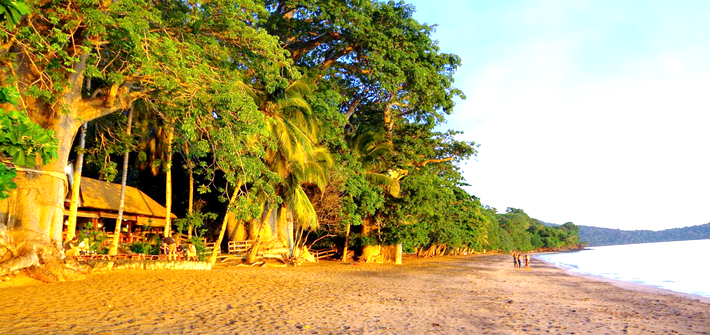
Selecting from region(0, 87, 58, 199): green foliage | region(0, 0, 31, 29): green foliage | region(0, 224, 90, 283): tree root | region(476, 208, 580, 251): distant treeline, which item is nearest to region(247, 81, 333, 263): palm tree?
region(0, 224, 90, 283): tree root

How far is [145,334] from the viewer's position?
17.3 ft

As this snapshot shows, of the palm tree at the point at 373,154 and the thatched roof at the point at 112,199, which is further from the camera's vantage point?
the palm tree at the point at 373,154

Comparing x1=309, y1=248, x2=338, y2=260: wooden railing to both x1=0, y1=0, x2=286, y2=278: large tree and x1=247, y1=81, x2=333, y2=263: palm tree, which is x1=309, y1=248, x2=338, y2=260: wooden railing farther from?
x1=0, y1=0, x2=286, y2=278: large tree

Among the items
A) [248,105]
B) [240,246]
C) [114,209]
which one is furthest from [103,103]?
[240,246]

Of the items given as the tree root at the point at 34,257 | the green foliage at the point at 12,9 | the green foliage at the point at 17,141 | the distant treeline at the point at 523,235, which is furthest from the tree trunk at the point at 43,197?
the distant treeline at the point at 523,235

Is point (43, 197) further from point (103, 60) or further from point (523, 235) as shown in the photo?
point (523, 235)

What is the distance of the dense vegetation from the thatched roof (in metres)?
0.63

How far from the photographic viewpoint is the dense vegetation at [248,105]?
336 inches

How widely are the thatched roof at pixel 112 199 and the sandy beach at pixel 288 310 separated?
569cm

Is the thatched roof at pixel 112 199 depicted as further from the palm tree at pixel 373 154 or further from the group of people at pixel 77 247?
the palm tree at pixel 373 154

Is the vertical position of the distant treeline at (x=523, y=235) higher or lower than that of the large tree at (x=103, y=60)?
lower

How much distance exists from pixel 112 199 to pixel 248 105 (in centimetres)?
958

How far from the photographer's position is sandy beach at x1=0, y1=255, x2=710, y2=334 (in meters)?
5.95

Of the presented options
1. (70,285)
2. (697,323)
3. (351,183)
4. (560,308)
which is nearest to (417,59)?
(351,183)
